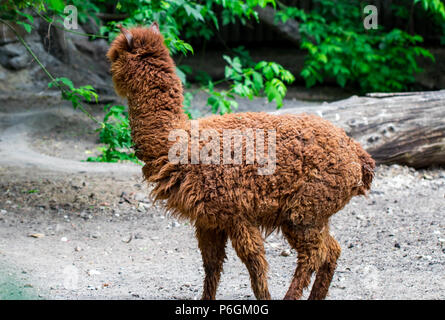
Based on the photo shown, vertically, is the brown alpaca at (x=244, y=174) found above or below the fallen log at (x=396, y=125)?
above

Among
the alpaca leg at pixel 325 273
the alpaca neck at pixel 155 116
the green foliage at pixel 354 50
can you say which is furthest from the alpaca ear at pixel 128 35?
the green foliage at pixel 354 50

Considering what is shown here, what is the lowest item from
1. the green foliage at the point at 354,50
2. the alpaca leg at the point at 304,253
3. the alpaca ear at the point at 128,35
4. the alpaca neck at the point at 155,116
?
the green foliage at the point at 354,50

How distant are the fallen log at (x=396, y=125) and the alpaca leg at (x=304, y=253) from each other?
10.4 ft

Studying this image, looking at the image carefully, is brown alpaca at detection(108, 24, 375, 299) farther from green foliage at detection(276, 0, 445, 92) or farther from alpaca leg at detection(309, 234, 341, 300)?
green foliage at detection(276, 0, 445, 92)

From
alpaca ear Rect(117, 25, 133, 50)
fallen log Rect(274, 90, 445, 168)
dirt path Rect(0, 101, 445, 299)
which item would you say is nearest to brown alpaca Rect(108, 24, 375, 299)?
alpaca ear Rect(117, 25, 133, 50)

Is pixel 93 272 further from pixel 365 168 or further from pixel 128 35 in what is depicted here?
pixel 365 168

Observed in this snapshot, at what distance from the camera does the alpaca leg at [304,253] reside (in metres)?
3.01

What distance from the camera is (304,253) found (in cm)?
304

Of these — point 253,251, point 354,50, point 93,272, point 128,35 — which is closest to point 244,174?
point 253,251

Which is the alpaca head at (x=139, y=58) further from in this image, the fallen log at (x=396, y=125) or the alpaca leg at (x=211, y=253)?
the fallen log at (x=396, y=125)

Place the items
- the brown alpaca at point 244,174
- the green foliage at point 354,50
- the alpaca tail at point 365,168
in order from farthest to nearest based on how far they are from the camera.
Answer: the green foliage at point 354,50 < the alpaca tail at point 365,168 < the brown alpaca at point 244,174

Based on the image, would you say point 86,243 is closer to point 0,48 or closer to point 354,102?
point 354,102

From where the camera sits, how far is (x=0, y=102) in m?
9.06

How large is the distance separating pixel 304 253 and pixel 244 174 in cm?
61
